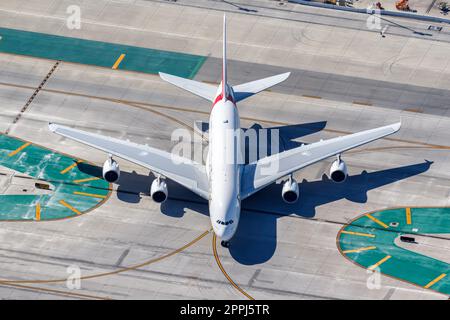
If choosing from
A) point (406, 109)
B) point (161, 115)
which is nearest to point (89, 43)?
point (161, 115)

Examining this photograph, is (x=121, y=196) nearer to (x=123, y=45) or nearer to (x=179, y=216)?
(x=179, y=216)

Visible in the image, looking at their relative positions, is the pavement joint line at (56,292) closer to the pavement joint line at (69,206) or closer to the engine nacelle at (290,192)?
the pavement joint line at (69,206)

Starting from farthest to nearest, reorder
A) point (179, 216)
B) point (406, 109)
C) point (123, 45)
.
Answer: point (123, 45), point (406, 109), point (179, 216)

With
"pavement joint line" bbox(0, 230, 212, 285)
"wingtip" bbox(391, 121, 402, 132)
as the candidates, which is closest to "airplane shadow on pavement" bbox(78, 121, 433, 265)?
"pavement joint line" bbox(0, 230, 212, 285)

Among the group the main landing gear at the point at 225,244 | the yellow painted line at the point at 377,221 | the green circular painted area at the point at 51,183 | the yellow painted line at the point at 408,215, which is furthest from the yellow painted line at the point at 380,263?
the green circular painted area at the point at 51,183

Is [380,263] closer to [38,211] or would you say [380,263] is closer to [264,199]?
[264,199]

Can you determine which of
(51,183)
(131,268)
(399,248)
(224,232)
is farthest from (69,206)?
(399,248)
